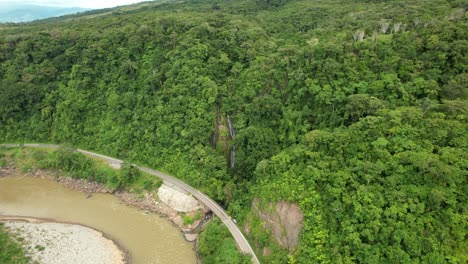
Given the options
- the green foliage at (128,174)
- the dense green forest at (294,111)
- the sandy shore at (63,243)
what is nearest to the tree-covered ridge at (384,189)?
the dense green forest at (294,111)

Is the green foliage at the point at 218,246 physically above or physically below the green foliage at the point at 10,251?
below

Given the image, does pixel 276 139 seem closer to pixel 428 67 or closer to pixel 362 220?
pixel 362 220

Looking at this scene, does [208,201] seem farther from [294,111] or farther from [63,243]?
[63,243]

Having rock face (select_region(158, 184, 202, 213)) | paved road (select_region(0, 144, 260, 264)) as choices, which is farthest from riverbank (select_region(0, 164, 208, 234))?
paved road (select_region(0, 144, 260, 264))

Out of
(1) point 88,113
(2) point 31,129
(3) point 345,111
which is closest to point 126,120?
(1) point 88,113

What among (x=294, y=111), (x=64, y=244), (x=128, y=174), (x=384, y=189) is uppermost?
(x=294, y=111)

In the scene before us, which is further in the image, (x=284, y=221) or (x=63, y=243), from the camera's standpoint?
(x=63, y=243)

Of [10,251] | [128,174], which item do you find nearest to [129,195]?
[128,174]

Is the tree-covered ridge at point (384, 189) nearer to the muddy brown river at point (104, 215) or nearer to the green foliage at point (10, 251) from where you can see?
the muddy brown river at point (104, 215)
